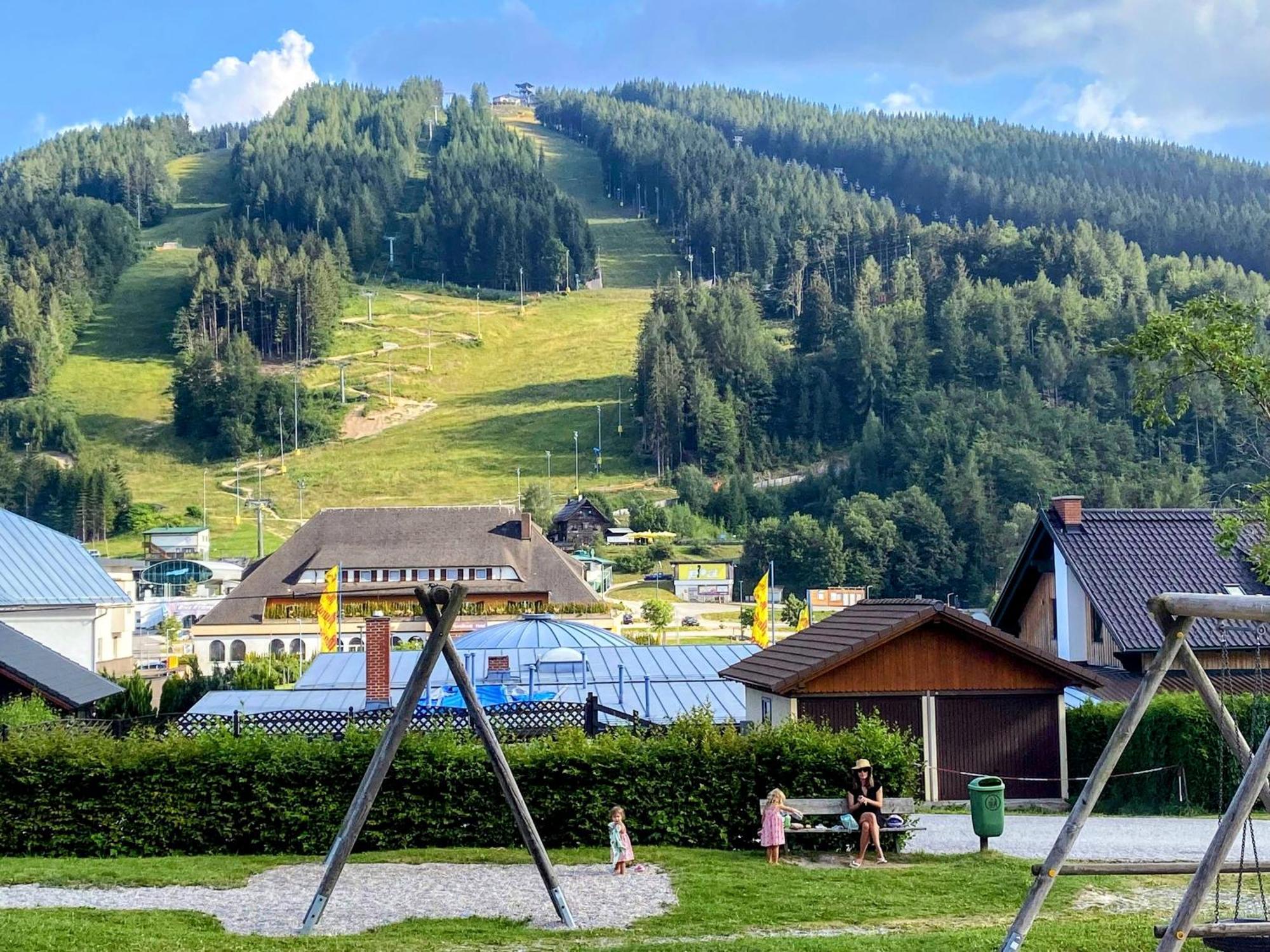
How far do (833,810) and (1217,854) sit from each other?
6.61 meters

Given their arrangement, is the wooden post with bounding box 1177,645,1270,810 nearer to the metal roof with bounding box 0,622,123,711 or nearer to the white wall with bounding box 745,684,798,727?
the white wall with bounding box 745,684,798,727

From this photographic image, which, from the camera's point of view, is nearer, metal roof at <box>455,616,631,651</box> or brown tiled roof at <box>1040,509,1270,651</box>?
brown tiled roof at <box>1040,509,1270,651</box>

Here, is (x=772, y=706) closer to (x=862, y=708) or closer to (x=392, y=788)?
(x=862, y=708)

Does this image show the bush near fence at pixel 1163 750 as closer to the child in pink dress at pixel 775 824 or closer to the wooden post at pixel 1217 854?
the child in pink dress at pixel 775 824

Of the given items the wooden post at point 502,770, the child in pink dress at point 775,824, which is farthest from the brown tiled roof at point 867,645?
the wooden post at point 502,770

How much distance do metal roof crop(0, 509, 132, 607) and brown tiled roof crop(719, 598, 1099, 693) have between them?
24.3 m

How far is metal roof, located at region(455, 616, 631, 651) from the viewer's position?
34375 millimetres

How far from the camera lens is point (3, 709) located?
20.1 metres

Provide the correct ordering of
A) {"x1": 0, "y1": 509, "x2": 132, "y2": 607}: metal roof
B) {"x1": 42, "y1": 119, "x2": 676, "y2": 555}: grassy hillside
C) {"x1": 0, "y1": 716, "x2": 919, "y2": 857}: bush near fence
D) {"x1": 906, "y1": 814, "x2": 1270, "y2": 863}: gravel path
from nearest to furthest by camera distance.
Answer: {"x1": 0, "y1": 716, "x2": 919, "y2": 857}: bush near fence, {"x1": 906, "y1": 814, "x2": 1270, "y2": 863}: gravel path, {"x1": 0, "y1": 509, "x2": 132, "y2": 607}: metal roof, {"x1": 42, "y1": 119, "x2": 676, "y2": 555}: grassy hillside

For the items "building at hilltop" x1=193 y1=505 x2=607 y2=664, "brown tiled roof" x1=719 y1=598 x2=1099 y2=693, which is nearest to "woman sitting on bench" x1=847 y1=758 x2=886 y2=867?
"brown tiled roof" x1=719 y1=598 x2=1099 y2=693

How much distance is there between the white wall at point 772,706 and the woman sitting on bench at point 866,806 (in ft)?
17.7

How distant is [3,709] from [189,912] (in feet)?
34.4

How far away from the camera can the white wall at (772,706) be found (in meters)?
21.7

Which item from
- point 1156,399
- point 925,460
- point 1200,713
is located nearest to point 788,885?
point 1156,399
